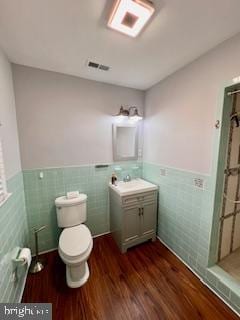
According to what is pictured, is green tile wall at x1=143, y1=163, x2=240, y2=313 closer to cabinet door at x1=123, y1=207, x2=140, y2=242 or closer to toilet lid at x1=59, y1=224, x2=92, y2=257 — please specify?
cabinet door at x1=123, y1=207, x2=140, y2=242

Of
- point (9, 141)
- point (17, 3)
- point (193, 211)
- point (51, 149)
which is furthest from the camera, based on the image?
point (51, 149)

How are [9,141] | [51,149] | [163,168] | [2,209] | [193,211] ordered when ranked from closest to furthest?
[2,209], [9,141], [193,211], [51,149], [163,168]

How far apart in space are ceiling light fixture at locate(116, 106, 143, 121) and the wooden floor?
2.03 meters

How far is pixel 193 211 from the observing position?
5.62ft

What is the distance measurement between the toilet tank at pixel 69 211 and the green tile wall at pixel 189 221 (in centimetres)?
121

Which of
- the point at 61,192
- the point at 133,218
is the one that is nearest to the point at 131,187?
A: the point at 133,218

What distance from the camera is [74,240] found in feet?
5.36

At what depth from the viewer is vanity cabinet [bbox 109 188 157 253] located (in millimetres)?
1972

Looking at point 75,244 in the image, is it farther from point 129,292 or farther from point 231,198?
point 231,198

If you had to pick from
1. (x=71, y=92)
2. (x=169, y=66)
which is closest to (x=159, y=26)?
(x=169, y=66)

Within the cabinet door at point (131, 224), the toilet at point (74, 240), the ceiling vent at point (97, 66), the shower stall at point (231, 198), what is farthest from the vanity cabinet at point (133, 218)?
the ceiling vent at point (97, 66)

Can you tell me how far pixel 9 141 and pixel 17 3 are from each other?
1074 millimetres

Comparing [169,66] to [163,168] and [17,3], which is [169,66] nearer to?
[163,168]

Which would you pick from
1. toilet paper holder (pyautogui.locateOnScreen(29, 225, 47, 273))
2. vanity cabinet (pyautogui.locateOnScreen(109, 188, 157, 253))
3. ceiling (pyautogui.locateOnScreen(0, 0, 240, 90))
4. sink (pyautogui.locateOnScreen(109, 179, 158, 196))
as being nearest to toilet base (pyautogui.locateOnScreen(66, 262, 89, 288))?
toilet paper holder (pyautogui.locateOnScreen(29, 225, 47, 273))
